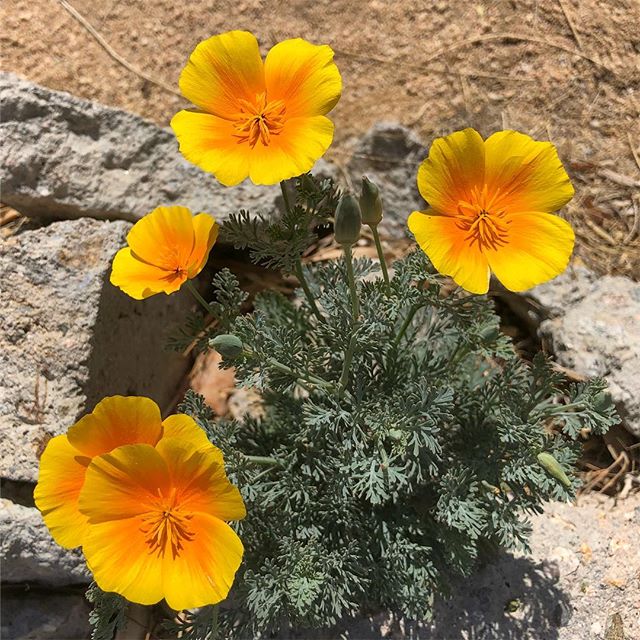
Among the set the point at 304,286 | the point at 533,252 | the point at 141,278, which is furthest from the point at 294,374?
the point at 533,252

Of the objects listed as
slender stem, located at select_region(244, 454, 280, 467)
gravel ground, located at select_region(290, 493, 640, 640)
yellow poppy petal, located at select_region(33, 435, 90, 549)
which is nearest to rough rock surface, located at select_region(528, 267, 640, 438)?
gravel ground, located at select_region(290, 493, 640, 640)

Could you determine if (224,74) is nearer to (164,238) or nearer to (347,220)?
(164,238)

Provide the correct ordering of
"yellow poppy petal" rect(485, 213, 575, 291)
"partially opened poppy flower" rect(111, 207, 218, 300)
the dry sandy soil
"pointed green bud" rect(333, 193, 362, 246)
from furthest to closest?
the dry sandy soil, "partially opened poppy flower" rect(111, 207, 218, 300), "yellow poppy petal" rect(485, 213, 575, 291), "pointed green bud" rect(333, 193, 362, 246)

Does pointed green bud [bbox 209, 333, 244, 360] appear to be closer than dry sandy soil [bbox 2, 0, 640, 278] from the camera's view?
Yes

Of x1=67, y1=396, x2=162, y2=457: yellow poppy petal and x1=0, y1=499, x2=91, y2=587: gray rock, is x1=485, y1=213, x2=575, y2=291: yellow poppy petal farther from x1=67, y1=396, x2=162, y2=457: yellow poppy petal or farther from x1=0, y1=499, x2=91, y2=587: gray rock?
x1=0, y1=499, x2=91, y2=587: gray rock

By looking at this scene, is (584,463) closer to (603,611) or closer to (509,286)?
(603,611)

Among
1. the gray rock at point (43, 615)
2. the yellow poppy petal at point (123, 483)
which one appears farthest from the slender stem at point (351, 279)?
the gray rock at point (43, 615)

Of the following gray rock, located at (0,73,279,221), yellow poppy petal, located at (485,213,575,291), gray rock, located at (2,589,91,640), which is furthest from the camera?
gray rock, located at (0,73,279,221)

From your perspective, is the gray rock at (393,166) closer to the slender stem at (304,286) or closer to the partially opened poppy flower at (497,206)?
the slender stem at (304,286)
